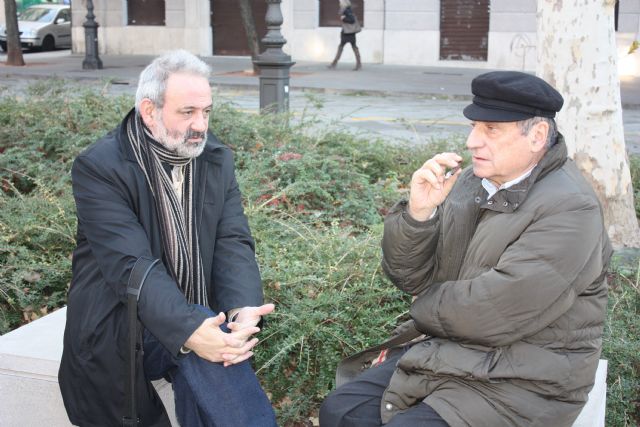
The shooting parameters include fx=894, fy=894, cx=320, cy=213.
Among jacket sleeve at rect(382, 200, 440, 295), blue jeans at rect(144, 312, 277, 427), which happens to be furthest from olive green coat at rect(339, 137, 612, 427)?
blue jeans at rect(144, 312, 277, 427)

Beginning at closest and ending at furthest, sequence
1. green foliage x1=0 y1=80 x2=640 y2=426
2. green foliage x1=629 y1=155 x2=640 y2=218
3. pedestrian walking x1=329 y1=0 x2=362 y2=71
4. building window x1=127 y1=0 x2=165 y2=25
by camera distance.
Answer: green foliage x1=0 y1=80 x2=640 y2=426
green foliage x1=629 y1=155 x2=640 y2=218
pedestrian walking x1=329 y1=0 x2=362 y2=71
building window x1=127 y1=0 x2=165 y2=25

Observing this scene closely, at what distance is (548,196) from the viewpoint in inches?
114

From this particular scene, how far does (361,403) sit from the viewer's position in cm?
306

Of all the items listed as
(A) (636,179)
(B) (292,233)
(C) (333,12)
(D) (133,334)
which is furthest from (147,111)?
(C) (333,12)

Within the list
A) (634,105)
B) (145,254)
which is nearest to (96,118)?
(145,254)

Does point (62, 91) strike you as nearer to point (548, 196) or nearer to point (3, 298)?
point (3, 298)

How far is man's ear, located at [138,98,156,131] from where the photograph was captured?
3291 millimetres

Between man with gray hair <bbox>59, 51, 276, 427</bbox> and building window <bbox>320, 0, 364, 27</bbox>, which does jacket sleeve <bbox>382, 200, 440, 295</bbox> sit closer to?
man with gray hair <bbox>59, 51, 276, 427</bbox>

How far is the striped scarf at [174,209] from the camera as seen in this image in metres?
3.27

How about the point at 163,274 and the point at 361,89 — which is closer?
the point at 163,274

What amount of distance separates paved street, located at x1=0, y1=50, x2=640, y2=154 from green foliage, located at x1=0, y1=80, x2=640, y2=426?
4.29 meters

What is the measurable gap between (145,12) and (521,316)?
27.4m

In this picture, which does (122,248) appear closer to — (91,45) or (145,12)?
(91,45)

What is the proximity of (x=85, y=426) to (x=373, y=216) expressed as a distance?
3.21m
